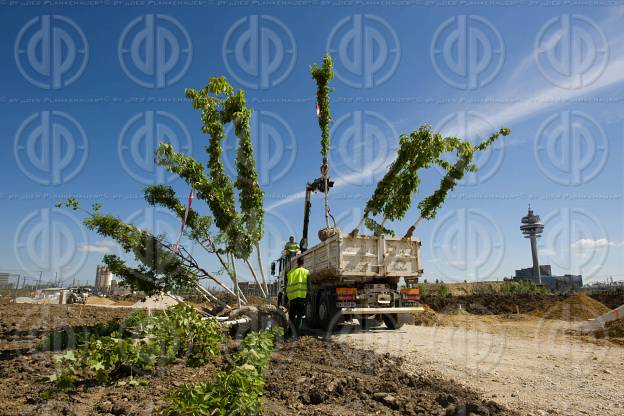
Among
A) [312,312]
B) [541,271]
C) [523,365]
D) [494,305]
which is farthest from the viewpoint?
[541,271]

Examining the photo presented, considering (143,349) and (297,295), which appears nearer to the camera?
(143,349)

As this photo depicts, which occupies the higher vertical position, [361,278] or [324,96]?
[324,96]

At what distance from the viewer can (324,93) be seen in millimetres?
14406

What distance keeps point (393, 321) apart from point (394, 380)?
19.6 feet

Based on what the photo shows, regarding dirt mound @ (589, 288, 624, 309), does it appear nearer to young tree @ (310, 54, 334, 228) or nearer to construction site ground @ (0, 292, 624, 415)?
construction site ground @ (0, 292, 624, 415)

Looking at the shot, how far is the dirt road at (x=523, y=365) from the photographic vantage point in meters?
4.81

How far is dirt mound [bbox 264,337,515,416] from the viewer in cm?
420

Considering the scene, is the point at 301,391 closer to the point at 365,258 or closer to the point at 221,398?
the point at 221,398

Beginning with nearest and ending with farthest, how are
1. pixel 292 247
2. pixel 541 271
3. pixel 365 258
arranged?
pixel 365 258 → pixel 292 247 → pixel 541 271

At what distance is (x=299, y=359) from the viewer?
6938mm

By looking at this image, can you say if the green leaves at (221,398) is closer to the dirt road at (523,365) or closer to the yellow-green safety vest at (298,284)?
the dirt road at (523,365)

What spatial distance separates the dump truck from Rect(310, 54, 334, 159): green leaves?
402cm

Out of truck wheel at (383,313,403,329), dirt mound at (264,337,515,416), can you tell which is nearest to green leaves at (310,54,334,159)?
truck wheel at (383,313,403,329)

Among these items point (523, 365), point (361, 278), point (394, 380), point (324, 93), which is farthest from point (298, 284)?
point (324, 93)
